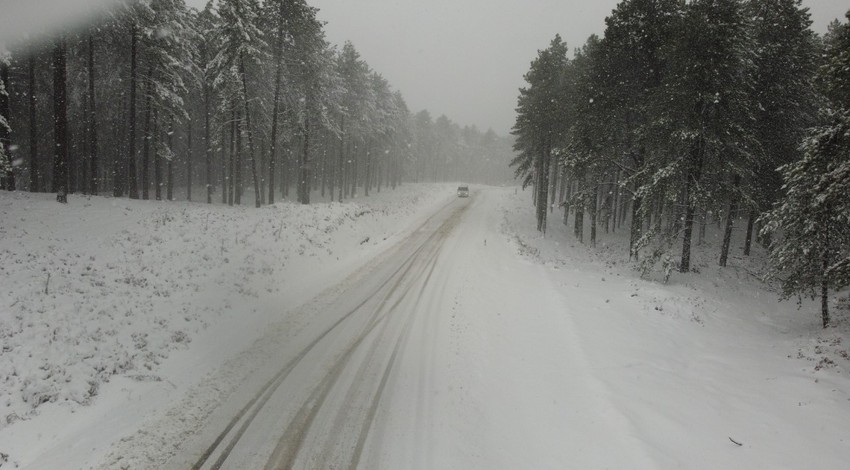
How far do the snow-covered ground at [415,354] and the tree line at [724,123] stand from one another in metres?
3.00

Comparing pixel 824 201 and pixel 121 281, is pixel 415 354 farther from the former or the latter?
pixel 824 201

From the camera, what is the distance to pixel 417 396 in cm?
838

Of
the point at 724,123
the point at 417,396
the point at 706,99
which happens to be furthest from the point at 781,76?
the point at 417,396

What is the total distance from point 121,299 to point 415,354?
26.1ft

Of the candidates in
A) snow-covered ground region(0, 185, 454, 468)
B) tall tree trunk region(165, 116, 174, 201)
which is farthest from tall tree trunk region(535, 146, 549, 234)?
tall tree trunk region(165, 116, 174, 201)

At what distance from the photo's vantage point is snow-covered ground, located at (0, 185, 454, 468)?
7215 mm

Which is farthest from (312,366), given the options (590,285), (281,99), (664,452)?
(281,99)

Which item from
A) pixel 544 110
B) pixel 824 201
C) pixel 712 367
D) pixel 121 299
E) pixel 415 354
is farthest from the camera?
pixel 544 110

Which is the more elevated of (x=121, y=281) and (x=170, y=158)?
(x=170, y=158)

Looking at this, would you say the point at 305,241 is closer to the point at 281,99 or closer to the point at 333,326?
the point at 333,326

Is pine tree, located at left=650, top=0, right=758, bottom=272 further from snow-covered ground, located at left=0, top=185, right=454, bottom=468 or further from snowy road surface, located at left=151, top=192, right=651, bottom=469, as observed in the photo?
snow-covered ground, located at left=0, top=185, right=454, bottom=468

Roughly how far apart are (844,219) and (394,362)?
13373mm

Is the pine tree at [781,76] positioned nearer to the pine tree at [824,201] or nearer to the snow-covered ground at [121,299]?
the pine tree at [824,201]

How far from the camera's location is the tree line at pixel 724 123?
1170 cm
